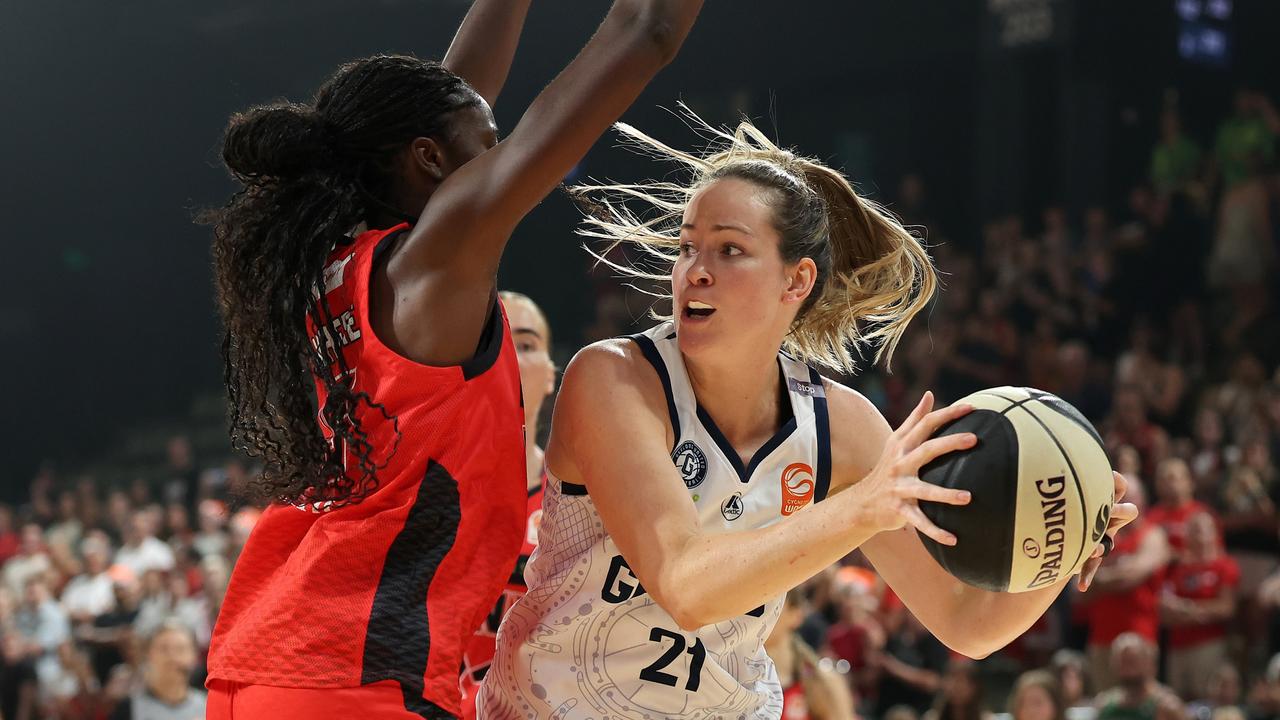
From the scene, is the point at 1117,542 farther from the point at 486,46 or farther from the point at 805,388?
the point at 486,46

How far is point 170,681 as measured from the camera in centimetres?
782

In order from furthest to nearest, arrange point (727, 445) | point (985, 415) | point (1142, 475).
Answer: point (1142, 475), point (727, 445), point (985, 415)

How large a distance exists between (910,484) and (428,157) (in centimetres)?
97

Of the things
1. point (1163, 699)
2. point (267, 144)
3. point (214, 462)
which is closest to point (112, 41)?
point (214, 462)

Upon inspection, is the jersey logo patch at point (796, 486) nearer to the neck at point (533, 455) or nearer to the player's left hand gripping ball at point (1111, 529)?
the player's left hand gripping ball at point (1111, 529)

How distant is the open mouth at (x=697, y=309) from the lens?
2473 mm

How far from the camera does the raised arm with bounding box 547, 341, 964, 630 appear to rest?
76.8 inches

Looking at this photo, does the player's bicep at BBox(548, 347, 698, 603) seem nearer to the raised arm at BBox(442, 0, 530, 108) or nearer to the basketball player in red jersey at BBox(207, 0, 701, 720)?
the basketball player in red jersey at BBox(207, 0, 701, 720)

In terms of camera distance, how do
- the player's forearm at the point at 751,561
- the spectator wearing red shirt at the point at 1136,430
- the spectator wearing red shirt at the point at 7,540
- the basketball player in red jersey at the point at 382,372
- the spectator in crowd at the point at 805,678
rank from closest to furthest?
1. the player's forearm at the point at 751,561
2. the basketball player in red jersey at the point at 382,372
3. the spectator in crowd at the point at 805,678
4. the spectator wearing red shirt at the point at 1136,430
5. the spectator wearing red shirt at the point at 7,540

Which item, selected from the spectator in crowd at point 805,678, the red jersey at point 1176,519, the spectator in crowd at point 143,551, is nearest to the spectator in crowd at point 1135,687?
the red jersey at point 1176,519

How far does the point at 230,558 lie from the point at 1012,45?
779 cm

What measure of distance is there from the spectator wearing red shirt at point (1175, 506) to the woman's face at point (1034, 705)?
4.35 ft

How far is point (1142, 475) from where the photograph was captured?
837 cm

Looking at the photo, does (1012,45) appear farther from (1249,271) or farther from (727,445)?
(727,445)
